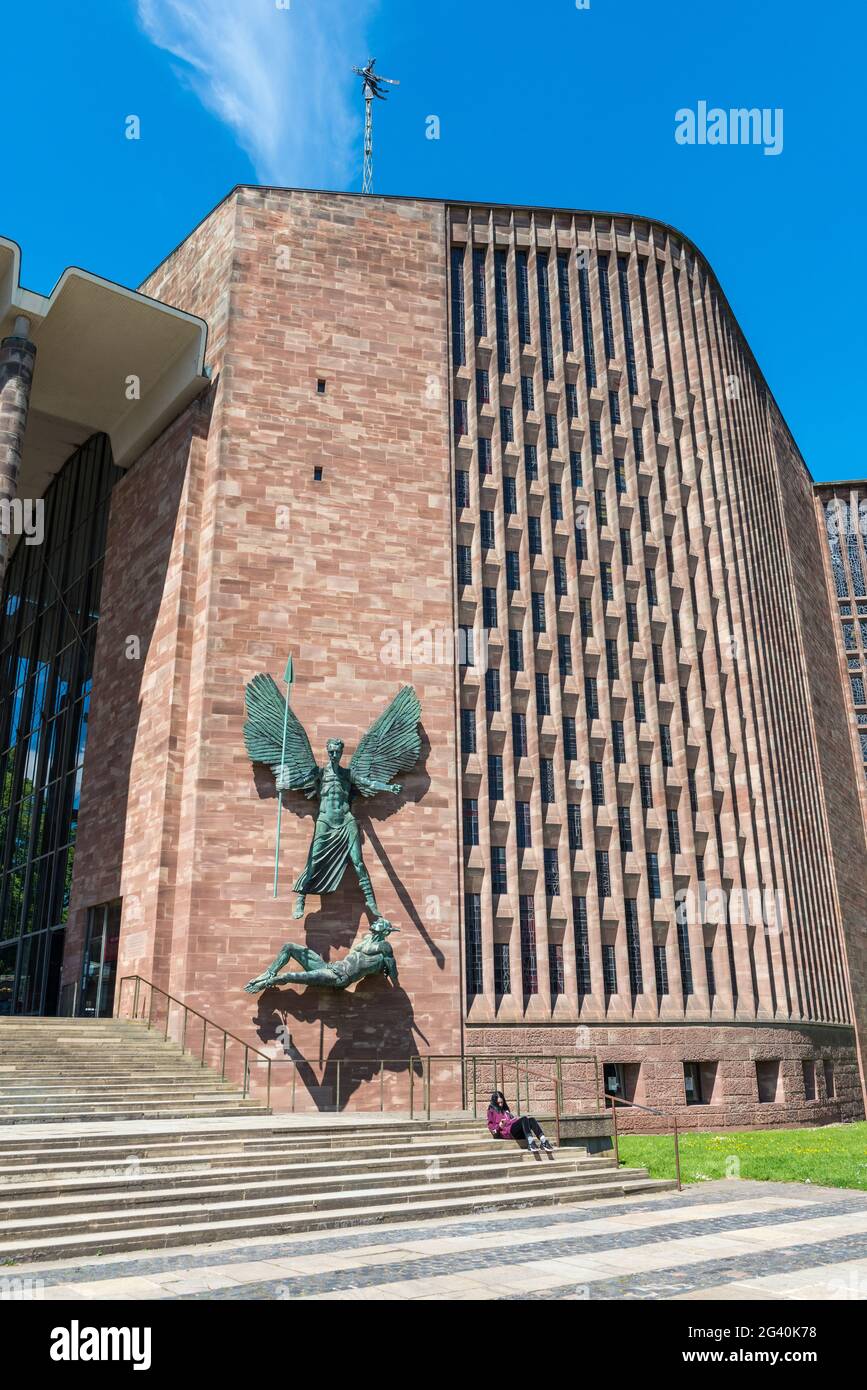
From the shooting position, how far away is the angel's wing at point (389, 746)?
1017 inches

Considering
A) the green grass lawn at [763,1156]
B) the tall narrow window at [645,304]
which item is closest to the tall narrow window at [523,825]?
the green grass lawn at [763,1156]

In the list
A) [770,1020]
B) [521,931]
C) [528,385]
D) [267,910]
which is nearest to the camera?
[267,910]

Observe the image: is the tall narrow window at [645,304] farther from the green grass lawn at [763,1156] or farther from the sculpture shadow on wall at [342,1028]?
the green grass lawn at [763,1156]

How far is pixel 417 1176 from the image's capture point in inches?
573

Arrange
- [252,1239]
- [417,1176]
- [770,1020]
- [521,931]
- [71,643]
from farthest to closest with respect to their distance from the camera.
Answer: [71,643] < [770,1020] < [521,931] < [417,1176] < [252,1239]

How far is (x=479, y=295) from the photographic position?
3300 centimetres

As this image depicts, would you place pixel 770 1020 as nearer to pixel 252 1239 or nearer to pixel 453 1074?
pixel 453 1074

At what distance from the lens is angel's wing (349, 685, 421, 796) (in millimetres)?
25844

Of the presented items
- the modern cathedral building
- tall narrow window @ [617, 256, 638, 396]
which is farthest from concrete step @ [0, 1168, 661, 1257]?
tall narrow window @ [617, 256, 638, 396]

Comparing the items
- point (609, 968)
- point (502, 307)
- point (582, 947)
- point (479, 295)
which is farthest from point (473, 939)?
point (479, 295)

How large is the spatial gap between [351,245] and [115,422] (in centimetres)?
877

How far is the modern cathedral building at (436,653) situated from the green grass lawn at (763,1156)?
2.28 metres

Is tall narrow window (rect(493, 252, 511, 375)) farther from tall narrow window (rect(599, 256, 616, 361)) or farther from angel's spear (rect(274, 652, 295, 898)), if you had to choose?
angel's spear (rect(274, 652, 295, 898))
